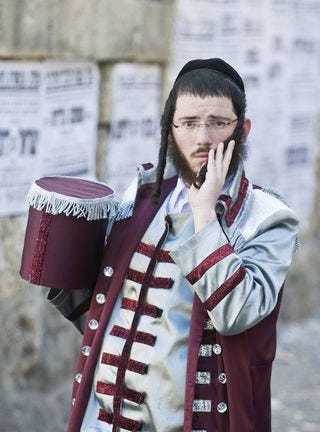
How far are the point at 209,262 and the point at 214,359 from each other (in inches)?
12.3

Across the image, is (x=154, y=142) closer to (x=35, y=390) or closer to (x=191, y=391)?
(x=35, y=390)

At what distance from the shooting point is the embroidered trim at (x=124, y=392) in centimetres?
312

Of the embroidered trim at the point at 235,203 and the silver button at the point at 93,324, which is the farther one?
the silver button at the point at 93,324

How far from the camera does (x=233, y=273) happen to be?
2928 mm

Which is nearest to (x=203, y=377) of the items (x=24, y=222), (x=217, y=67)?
(x=217, y=67)

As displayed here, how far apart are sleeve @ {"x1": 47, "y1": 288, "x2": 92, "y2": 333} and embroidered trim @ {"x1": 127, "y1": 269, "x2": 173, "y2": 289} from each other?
24 centimetres

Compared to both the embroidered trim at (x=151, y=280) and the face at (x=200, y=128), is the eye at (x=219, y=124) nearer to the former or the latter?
the face at (x=200, y=128)

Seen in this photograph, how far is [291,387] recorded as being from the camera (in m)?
6.68

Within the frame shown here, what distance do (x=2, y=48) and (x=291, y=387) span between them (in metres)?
2.94

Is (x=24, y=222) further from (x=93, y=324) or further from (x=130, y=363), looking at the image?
(x=130, y=363)

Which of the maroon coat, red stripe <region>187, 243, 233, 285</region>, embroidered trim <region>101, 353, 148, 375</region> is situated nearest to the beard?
the maroon coat

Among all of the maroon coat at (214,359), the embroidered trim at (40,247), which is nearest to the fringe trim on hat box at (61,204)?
the embroidered trim at (40,247)

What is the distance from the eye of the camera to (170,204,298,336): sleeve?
115 inches

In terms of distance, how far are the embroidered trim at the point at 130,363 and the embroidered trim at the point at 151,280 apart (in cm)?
23
